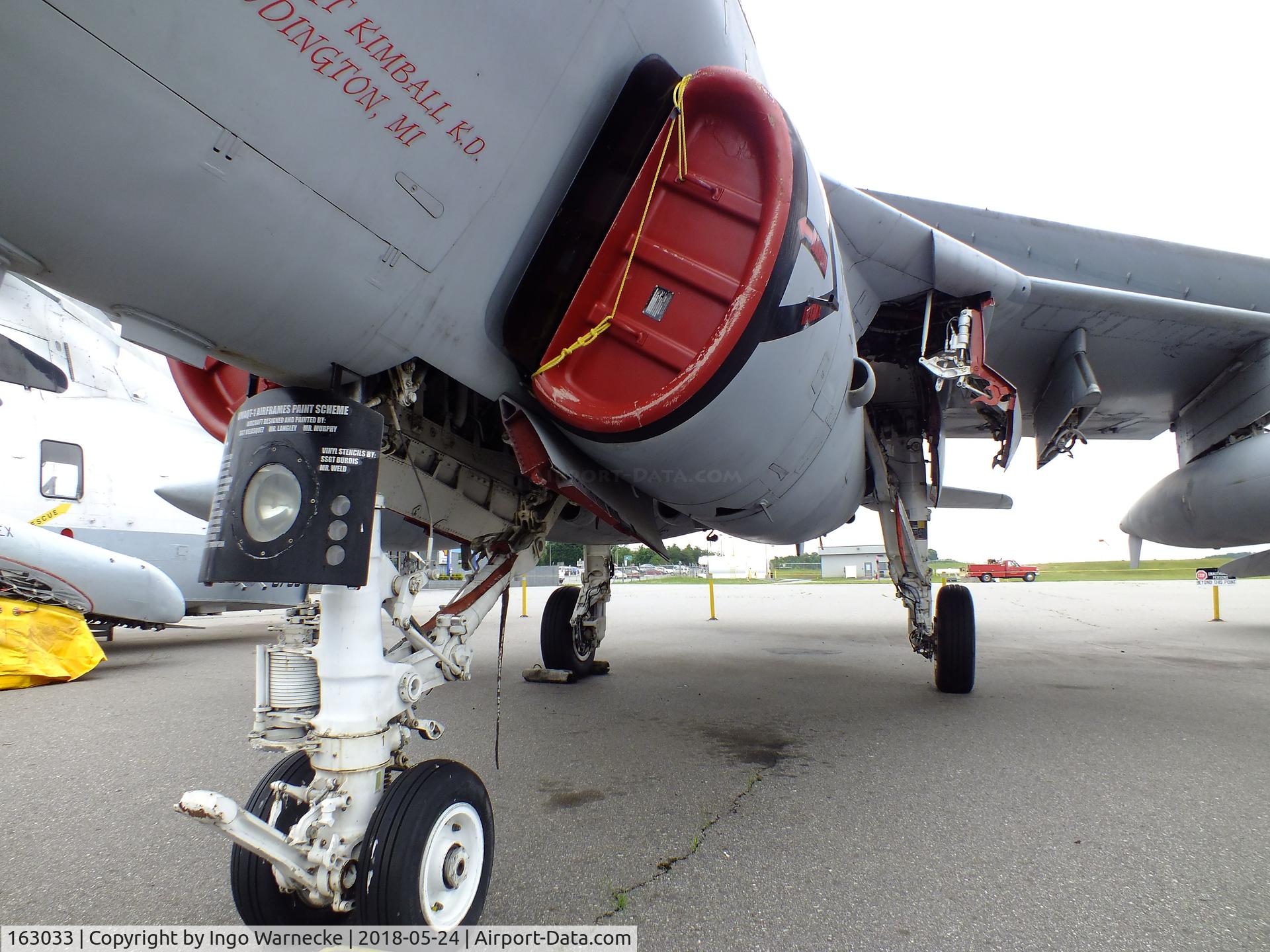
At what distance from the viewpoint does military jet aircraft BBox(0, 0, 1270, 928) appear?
116 cm

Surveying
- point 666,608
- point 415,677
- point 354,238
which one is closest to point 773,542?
point 415,677

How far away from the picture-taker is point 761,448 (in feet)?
7.73

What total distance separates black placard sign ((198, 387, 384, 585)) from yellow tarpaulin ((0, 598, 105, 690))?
234 inches

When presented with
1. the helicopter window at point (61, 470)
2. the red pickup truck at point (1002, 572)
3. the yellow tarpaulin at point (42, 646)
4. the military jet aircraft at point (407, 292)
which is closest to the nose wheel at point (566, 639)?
the military jet aircraft at point (407, 292)

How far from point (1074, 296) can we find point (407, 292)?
3924 mm

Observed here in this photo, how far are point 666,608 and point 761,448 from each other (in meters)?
13.2

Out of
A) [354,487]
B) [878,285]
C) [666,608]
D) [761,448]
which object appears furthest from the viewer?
[666,608]

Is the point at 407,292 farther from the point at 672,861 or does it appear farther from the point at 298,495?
the point at 672,861

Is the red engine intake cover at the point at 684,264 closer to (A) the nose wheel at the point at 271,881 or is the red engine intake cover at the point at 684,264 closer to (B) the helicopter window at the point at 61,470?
(A) the nose wheel at the point at 271,881

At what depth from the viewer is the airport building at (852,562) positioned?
137ft

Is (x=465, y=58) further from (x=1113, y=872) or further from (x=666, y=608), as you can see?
(x=666, y=608)

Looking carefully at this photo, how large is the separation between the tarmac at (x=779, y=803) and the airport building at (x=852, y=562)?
36.0 m

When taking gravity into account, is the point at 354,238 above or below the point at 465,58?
below

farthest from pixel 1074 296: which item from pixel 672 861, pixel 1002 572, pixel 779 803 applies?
pixel 1002 572
